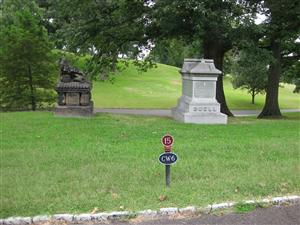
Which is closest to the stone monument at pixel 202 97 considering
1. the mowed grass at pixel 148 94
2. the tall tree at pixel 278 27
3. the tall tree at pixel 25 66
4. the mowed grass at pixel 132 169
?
the mowed grass at pixel 132 169

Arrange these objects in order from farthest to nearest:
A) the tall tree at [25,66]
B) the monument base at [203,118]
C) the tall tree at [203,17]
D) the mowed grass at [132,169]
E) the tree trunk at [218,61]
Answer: the tall tree at [25,66] → the tree trunk at [218,61] → the tall tree at [203,17] → the monument base at [203,118] → the mowed grass at [132,169]

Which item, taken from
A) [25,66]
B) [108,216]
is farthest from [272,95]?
[108,216]

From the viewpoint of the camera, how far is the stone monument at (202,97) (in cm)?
1505

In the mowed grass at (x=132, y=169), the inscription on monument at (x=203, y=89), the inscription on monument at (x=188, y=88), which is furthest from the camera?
the inscription on monument at (x=188, y=88)

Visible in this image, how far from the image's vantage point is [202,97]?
50.6 ft

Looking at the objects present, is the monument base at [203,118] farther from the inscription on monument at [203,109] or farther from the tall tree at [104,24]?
the tall tree at [104,24]

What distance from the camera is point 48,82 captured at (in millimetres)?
23672

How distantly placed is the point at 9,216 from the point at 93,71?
17042mm

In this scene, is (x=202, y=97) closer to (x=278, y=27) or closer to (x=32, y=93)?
(x=278, y=27)

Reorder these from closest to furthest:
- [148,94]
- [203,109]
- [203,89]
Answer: [203,109], [203,89], [148,94]

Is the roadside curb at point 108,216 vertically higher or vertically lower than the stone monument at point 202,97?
lower

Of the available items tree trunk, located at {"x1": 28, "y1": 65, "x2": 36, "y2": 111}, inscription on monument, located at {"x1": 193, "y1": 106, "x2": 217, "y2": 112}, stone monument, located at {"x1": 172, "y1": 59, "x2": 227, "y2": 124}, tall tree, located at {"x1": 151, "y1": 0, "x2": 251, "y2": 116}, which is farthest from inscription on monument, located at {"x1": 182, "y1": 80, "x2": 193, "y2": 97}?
tree trunk, located at {"x1": 28, "y1": 65, "x2": 36, "y2": 111}

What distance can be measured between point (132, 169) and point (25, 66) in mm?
17083

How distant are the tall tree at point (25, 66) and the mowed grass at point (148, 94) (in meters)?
11.0
